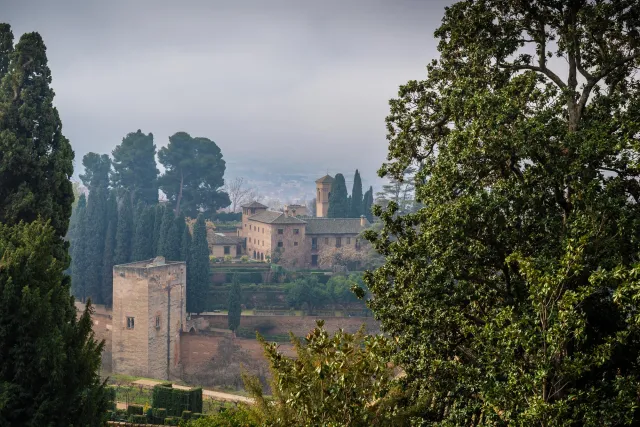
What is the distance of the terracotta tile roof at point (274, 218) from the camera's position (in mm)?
54094

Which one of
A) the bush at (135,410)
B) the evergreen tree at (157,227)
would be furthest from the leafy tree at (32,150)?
the evergreen tree at (157,227)

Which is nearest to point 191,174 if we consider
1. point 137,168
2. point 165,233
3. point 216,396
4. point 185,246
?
point 137,168

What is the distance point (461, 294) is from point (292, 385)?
7.47ft

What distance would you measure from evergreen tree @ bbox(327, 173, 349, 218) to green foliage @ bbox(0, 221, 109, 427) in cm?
4586

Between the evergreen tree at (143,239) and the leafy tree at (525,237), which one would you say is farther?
the evergreen tree at (143,239)

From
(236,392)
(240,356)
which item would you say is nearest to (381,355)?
(236,392)

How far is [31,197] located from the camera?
636 inches

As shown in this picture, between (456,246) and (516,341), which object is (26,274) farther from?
(516,341)

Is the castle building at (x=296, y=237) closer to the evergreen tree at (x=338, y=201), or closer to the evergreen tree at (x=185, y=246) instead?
the evergreen tree at (x=338, y=201)

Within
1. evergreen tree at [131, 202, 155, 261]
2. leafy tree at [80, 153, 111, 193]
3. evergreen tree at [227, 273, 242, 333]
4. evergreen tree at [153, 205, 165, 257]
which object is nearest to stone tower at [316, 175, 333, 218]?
leafy tree at [80, 153, 111, 193]

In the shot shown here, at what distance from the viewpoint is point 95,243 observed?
4422 cm

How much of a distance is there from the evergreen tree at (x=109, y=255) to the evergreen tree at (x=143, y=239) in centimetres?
131

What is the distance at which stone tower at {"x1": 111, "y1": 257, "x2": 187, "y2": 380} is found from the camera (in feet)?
120

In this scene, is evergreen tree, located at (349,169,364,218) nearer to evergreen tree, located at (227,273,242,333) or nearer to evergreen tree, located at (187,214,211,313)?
evergreen tree, located at (187,214,211,313)
